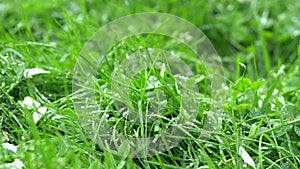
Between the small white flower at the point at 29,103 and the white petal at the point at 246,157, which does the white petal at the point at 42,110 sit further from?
the white petal at the point at 246,157

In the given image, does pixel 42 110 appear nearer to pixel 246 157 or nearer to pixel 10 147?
pixel 10 147

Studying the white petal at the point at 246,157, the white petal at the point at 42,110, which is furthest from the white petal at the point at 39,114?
the white petal at the point at 246,157

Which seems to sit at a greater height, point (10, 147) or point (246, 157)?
point (246, 157)

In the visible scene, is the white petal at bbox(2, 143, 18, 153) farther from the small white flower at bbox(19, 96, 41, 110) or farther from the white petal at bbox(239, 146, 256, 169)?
the white petal at bbox(239, 146, 256, 169)

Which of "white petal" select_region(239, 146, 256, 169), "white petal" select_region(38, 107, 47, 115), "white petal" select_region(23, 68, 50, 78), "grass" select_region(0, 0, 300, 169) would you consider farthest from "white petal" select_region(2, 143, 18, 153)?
"white petal" select_region(239, 146, 256, 169)

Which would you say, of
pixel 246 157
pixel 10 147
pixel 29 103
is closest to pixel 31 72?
pixel 29 103

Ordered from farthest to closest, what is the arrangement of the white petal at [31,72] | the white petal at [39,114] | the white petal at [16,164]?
the white petal at [31,72]
the white petal at [39,114]
the white petal at [16,164]

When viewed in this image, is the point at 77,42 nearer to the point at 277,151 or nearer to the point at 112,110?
the point at 112,110

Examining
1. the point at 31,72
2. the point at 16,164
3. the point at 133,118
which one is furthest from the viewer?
the point at 31,72

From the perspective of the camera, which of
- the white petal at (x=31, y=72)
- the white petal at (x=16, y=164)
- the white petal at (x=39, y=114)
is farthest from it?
the white petal at (x=31, y=72)

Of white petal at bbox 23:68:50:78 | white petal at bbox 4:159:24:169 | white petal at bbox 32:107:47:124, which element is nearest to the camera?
white petal at bbox 4:159:24:169

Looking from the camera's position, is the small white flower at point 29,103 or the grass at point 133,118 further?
the small white flower at point 29,103
